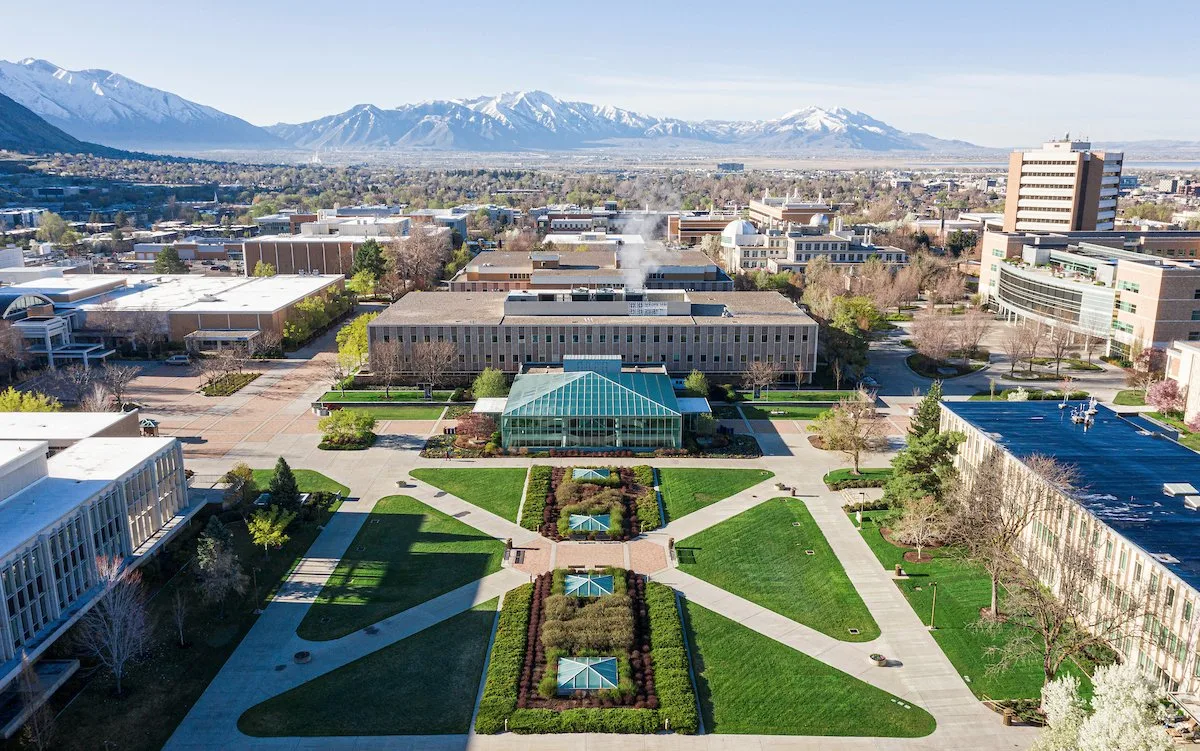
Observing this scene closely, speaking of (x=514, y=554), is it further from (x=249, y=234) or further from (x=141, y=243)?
(x=249, y=234)

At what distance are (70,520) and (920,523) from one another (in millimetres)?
37278

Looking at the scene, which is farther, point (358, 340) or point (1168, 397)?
point (358, 340)

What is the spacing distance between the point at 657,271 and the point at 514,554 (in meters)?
59.5

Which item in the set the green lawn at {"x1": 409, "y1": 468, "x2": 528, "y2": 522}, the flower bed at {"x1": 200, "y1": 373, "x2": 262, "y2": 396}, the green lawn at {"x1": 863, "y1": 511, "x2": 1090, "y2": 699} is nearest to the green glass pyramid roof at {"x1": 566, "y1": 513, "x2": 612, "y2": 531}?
the green lawn at {"x1": 409, "y1": 468, "x2": 528, "y2": 522}

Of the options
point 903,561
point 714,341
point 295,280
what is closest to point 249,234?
point 295,280

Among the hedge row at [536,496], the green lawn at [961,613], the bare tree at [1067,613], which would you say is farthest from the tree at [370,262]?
the bare tree at [1067,613]

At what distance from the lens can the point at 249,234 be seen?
16362 centimetres

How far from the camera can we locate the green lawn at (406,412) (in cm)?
6247

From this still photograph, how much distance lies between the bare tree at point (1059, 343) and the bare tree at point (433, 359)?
2120 inches

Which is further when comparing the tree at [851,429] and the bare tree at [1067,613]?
the tree at [851,429]

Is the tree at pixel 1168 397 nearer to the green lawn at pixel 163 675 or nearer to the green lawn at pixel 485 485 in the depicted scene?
the green lawn at pixel 485 485

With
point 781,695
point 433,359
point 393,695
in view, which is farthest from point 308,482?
point 781,695

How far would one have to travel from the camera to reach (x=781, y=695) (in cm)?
3061

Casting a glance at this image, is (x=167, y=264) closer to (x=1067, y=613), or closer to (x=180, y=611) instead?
(x=180, y=611)
